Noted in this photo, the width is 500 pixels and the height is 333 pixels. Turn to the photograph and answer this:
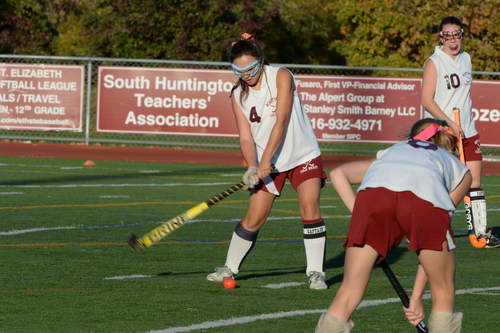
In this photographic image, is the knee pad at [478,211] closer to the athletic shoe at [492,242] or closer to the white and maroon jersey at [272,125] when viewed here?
the athletic shoe at [492,242]

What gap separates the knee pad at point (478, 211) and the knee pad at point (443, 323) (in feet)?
18.9

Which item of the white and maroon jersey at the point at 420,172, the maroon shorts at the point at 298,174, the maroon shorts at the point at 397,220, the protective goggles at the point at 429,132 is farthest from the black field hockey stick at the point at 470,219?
the maroon shorts at the point at 397,220

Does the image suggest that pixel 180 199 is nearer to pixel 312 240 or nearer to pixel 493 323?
pixel 312 240

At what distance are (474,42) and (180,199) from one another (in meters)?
23.1

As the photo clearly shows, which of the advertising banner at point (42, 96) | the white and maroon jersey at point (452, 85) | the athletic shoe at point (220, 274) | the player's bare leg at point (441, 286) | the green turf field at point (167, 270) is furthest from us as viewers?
the advertising banner at point (42, 96)

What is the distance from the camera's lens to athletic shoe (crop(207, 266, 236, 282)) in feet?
32.7

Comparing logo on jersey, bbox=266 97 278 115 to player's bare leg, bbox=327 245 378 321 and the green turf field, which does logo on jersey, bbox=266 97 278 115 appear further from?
player's bare leg, bbox=327 245 378 321

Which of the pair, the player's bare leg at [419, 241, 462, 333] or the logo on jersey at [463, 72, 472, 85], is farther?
the logo on jersey at [463, 72, 472, 85]

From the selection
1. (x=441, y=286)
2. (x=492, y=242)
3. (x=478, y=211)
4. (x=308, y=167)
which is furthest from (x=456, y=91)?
(x=441, y=286)

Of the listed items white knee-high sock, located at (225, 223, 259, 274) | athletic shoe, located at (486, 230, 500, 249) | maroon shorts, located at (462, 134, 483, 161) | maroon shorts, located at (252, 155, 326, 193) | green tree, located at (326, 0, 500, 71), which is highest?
maroon shorts, located at (252, 155, 326, 193)

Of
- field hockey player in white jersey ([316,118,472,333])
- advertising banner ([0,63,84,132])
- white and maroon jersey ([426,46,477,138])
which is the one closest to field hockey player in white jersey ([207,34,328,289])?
white and maroon jersey ([426,46,477,138])

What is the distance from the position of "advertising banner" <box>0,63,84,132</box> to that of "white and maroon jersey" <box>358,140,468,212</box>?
19054 mm

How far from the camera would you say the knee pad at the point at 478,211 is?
12500 millimetres

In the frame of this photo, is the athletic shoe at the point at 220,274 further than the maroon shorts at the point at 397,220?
Yes
